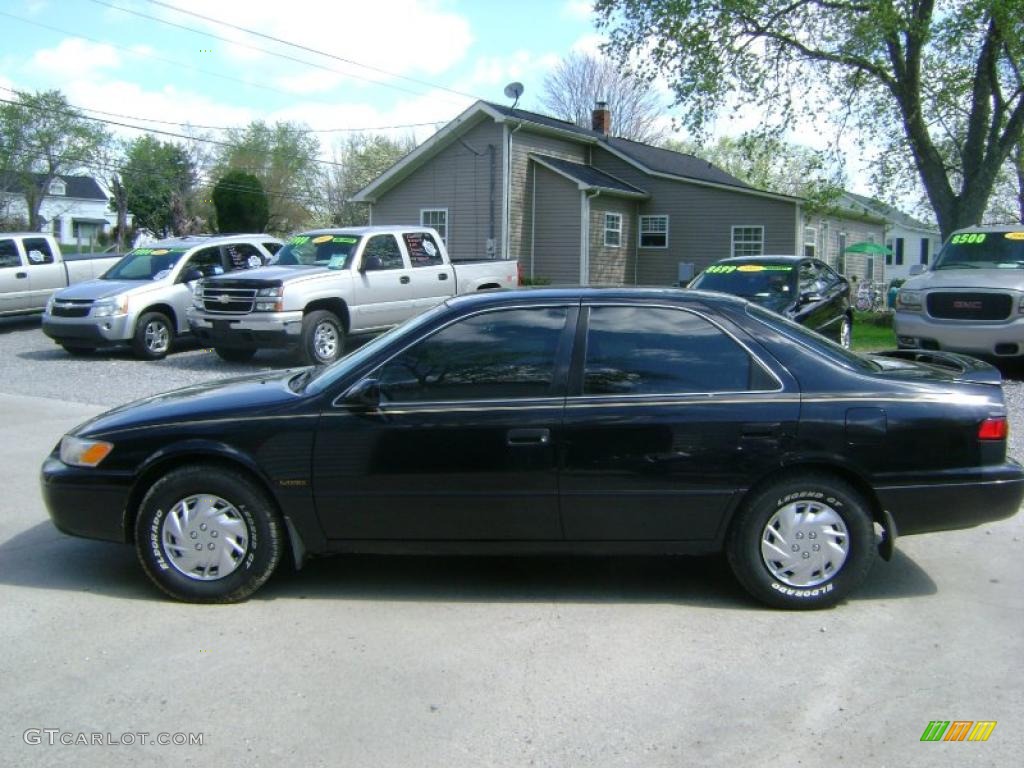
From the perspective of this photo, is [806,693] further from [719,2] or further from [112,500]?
[719,2]

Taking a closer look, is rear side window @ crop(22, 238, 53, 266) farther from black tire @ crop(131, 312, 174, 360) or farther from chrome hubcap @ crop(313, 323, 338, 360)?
chrome hubcap @ crop(313, 323, 338, 360)

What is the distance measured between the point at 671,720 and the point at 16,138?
5828cm

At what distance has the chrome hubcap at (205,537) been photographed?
184 inches

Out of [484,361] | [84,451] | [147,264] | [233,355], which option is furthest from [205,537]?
[147,264]

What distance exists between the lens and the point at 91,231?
235 feet

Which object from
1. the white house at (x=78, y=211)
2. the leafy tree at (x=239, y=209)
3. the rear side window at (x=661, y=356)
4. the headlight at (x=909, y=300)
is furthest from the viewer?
the white house at (x=78, y=211)

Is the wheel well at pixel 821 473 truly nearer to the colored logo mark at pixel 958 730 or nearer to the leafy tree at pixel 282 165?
the colored logo mark at pixel 958 730

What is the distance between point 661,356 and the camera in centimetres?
472

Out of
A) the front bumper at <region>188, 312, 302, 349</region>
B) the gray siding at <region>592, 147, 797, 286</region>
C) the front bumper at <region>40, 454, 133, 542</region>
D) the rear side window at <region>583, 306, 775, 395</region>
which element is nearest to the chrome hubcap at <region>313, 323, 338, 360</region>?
the front bumper at <region>188, 312, 302, 349</region>

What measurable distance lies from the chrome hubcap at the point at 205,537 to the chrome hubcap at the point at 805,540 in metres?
2.60

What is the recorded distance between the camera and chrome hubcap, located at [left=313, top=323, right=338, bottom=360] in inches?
515

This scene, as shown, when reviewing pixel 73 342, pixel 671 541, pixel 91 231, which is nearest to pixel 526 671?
pixel 671 541

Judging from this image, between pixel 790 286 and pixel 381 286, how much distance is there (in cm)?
580

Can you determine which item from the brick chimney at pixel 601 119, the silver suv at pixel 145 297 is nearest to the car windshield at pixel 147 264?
the silver suv at pixel 145 297
